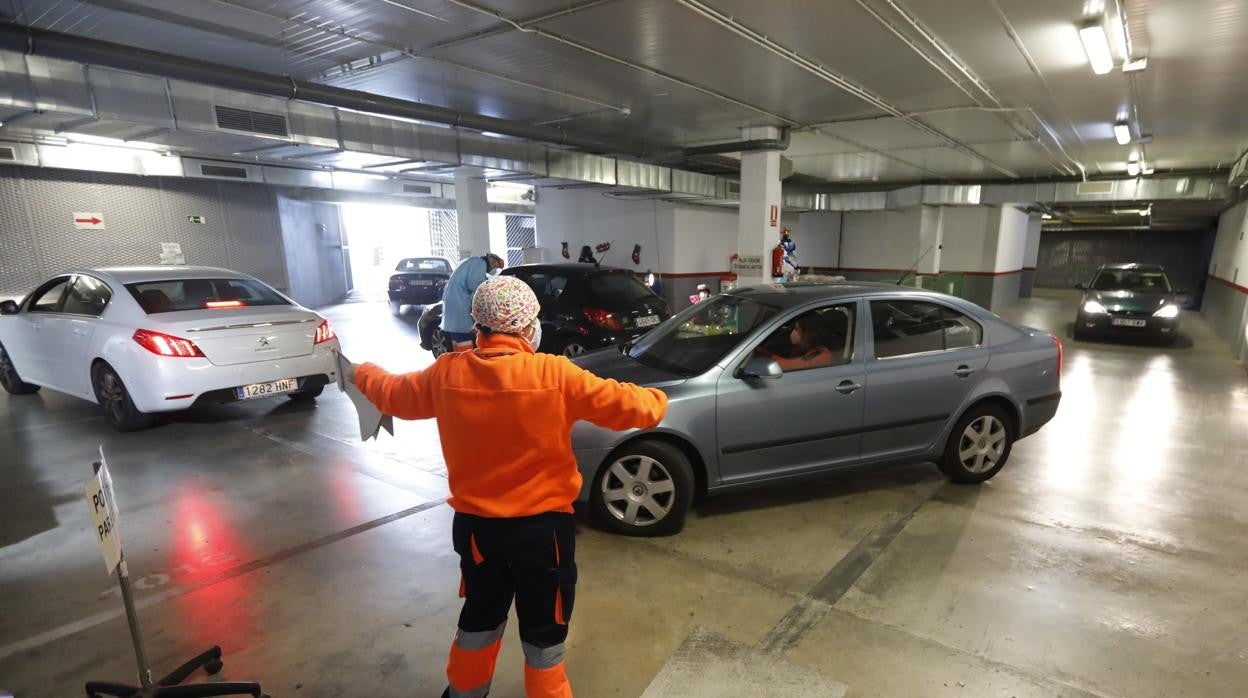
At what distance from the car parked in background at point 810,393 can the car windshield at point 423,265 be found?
39.0 ft

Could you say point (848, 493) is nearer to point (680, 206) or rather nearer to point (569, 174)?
point (569, 174)

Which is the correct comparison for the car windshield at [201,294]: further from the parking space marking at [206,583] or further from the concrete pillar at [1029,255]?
the concrete pillar at [1029,255]

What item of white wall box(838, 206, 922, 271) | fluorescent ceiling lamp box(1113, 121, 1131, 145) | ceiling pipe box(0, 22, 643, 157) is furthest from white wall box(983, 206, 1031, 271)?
ceiling pipe box(0, 22, 643, 157)

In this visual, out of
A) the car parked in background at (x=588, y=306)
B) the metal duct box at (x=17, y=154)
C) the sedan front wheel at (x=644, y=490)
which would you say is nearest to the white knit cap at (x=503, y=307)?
the sedan front wheel at (x=644, y=490)

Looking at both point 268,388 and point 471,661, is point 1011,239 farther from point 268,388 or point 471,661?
point 471,661

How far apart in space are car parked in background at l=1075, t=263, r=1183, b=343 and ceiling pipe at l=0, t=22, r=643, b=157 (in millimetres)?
10229

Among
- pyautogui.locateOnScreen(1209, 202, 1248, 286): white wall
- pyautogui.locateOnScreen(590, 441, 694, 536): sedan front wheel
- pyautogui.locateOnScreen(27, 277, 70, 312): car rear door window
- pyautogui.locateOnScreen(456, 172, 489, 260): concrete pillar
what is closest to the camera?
pyautogui.locateOnScreen(590, 441, 694, 536): sedan front wheel

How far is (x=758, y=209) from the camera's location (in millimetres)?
9523

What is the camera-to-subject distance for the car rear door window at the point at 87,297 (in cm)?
538

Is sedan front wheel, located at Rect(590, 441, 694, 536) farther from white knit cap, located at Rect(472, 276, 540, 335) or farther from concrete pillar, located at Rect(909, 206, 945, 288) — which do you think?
concrete pillar, located at Rect(909, 206, 945, 288)

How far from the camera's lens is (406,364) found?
27.9ft

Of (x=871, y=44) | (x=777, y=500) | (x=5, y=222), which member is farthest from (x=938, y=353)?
(x=5, y=222)

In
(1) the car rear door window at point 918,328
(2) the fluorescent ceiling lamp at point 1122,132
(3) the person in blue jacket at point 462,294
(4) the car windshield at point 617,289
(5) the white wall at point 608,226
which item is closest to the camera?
(1) the car rear door window at point 918,328

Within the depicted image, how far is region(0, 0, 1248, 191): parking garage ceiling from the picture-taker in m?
4.66
